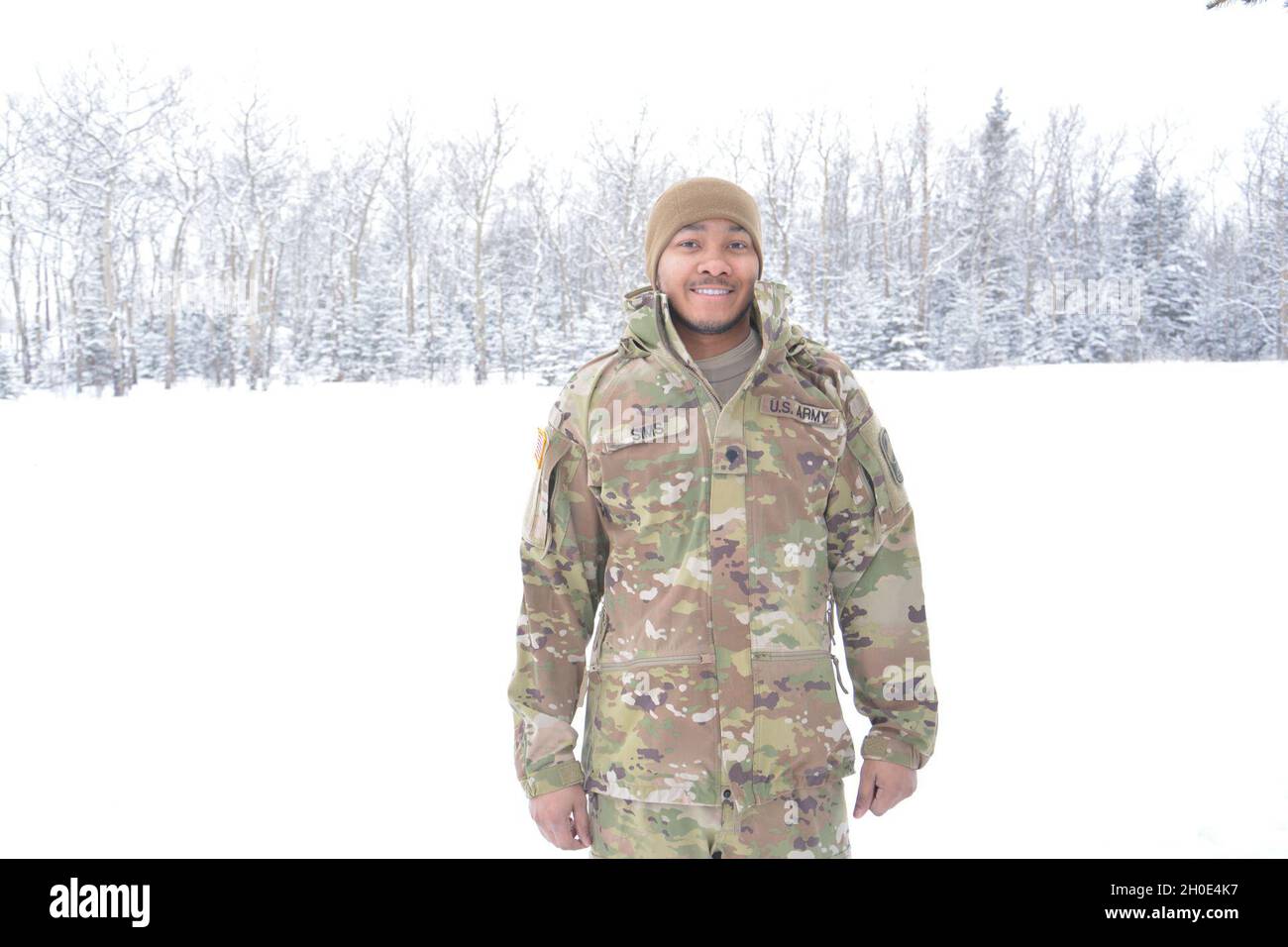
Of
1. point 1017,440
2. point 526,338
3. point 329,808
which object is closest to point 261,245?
point 526,338

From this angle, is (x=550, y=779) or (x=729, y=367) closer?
(x=550, y=779)

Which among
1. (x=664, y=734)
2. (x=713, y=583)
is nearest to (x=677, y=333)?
(x=713, y=583)

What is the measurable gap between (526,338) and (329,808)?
30.6m

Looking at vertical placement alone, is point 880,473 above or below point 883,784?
above

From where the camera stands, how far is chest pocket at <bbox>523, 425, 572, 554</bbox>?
6.23 feet

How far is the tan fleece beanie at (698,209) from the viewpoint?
195cm

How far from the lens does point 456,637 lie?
249 inches

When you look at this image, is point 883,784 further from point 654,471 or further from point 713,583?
point 654,471

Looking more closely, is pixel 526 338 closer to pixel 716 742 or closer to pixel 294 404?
pixel 294 404

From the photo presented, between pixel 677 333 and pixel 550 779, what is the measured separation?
3.36 feet
